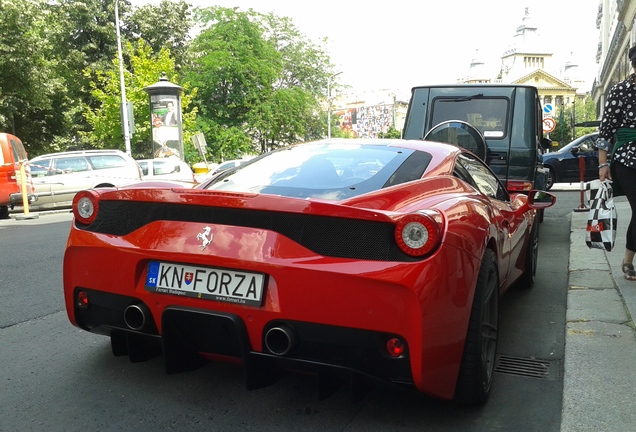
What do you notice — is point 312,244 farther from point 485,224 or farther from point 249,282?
point 485,224

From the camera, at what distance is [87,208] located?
3.21 metres

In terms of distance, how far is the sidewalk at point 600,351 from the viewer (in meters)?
2.84

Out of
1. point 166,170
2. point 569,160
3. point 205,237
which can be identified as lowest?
point 166,170

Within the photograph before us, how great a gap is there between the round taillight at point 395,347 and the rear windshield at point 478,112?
250 inches

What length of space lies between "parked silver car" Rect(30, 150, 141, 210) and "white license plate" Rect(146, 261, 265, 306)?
605 inches

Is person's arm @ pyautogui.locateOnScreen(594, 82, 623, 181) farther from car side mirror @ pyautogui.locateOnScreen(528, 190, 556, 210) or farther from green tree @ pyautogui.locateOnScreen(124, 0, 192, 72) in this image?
green tree @ pyautogui.locateOnScreen(124, 0, 192, 72)

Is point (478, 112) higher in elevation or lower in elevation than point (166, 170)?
higher

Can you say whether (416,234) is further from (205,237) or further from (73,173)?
(73,173)

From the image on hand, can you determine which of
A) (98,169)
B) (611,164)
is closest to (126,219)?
(611,164)

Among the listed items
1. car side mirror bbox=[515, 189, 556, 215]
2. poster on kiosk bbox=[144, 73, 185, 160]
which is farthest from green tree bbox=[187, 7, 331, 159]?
car side mirror bbox=[515, 189, 556, 215]

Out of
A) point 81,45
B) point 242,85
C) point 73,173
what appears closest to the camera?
point 73,173

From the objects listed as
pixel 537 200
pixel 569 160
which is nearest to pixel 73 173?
pixel 569 160

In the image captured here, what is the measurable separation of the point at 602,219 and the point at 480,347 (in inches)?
115

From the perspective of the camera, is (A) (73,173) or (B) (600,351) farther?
(A) (73,173)
